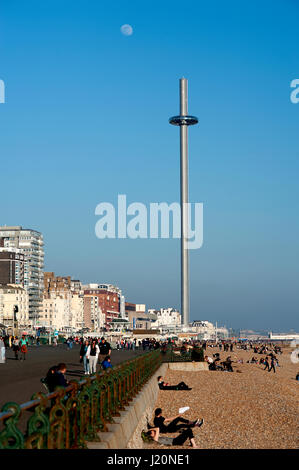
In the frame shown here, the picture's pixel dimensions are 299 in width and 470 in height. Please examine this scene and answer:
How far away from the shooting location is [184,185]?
18388 centimetres

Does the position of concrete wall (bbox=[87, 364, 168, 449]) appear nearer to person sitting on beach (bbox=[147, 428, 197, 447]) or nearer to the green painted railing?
the green painted railing

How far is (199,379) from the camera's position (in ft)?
151

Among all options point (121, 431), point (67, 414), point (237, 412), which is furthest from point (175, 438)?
point (237, 412)

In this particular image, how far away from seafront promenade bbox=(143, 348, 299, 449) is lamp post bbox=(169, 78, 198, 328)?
429 feet

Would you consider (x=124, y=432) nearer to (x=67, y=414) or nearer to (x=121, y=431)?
(x=121, y=431)

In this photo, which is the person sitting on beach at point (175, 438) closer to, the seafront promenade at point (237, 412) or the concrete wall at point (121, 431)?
the seafront promenade at point (237, 412)

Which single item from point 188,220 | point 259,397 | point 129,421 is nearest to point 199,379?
point 259,397

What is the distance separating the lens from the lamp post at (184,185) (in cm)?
17675

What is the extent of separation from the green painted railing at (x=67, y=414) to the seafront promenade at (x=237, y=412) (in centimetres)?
535

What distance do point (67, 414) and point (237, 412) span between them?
71.4 ft

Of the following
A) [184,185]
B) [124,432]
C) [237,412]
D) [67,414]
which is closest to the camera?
[67,414]

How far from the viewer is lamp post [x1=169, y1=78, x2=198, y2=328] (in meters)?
177

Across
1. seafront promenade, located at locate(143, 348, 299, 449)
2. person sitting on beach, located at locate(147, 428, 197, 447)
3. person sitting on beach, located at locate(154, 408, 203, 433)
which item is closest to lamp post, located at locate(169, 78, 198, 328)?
seafront promenade, located at locate(143, 348, 299, 449)
